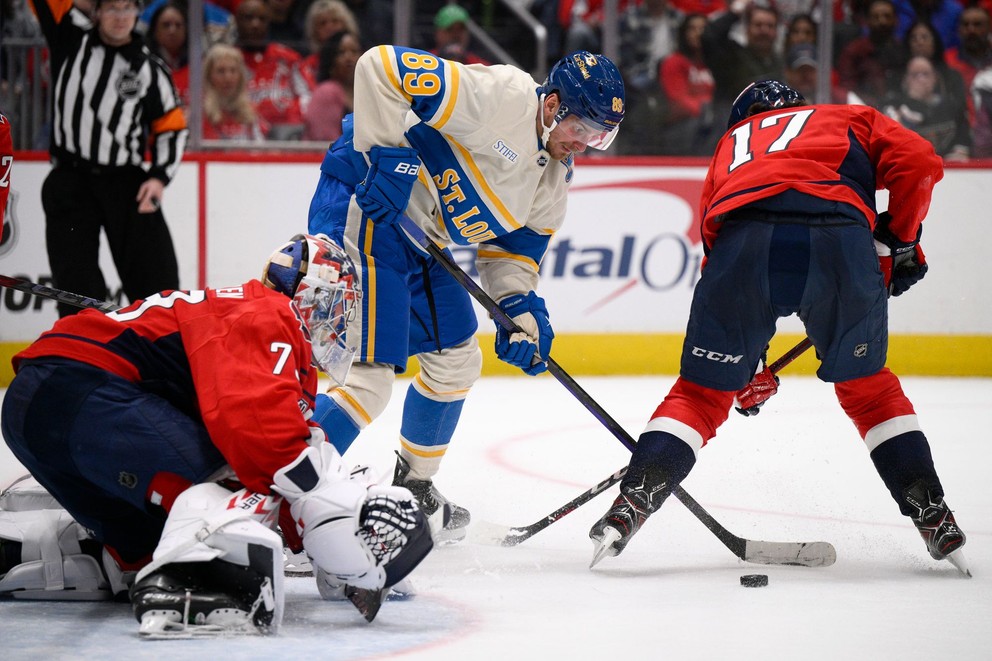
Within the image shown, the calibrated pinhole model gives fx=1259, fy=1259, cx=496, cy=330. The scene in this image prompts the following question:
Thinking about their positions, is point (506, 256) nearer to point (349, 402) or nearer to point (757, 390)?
point (349, 402)

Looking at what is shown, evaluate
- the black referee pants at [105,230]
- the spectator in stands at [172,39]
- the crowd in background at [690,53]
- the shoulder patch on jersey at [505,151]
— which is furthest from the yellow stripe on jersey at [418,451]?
the spectator in stands at [172,39]

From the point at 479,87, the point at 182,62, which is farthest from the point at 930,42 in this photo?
the point at 479,87

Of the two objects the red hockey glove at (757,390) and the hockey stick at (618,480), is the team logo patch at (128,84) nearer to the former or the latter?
the hockey stick at (618,480)

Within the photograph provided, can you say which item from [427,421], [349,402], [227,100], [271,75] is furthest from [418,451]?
[271,75]

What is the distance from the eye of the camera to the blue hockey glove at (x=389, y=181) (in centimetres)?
302

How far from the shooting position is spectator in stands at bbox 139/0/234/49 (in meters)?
5.82

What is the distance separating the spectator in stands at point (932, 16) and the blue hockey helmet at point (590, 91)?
3911 mm

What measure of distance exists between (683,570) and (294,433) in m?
1.11

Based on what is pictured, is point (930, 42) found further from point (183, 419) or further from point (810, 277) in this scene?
point (183, 419)

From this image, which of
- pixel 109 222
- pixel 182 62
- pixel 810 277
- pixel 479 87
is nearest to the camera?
pixel 810 277

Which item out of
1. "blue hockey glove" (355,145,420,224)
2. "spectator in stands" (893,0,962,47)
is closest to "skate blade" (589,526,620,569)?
"blue hockey glove" (355,145,420,224)

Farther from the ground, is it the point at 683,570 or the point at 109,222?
the point at 109,222

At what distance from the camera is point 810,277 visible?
2719 mm

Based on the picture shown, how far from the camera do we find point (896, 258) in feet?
9.67
